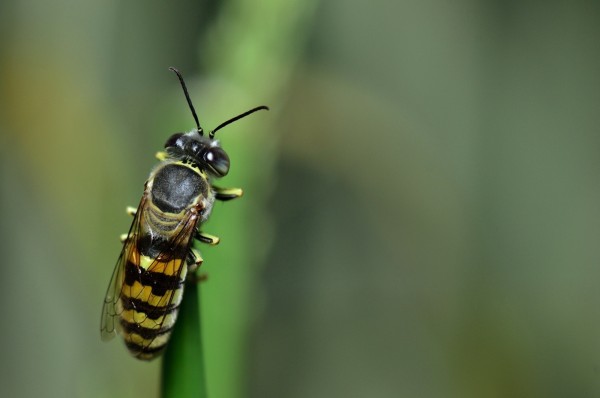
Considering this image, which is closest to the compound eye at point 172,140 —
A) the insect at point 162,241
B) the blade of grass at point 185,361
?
the insect at point 162,241

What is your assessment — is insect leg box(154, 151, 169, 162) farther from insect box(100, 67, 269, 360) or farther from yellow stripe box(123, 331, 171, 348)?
yellow stripe box(123, 331, 171, 348)

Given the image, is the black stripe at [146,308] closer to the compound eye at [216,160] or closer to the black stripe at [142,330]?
the black stripe at [142,330]

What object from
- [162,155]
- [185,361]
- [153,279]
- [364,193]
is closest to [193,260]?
[153,279]

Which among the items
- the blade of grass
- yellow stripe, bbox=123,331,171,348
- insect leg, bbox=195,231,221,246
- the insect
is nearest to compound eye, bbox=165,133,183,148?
the insect

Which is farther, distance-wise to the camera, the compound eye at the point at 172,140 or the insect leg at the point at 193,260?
the compound eye at the point at 172,140

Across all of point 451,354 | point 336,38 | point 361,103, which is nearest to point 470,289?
point 451,354

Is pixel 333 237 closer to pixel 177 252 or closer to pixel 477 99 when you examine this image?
pixel 477 99

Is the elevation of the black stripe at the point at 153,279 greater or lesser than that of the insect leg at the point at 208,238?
lesser
